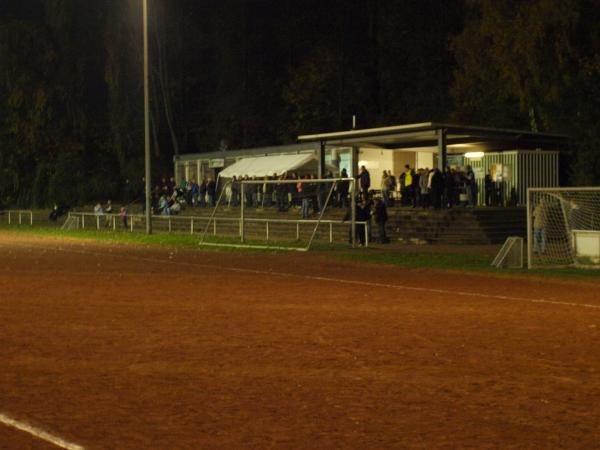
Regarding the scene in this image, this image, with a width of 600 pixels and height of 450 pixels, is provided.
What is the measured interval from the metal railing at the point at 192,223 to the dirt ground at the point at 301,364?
509 inches

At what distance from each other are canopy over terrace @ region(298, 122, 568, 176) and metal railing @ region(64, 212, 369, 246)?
14.8ft

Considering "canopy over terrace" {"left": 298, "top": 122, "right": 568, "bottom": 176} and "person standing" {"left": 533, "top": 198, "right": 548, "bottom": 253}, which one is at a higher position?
"canopy over terrace" {"left": 298, "top": 122, "right": 568, "bottom": 176}

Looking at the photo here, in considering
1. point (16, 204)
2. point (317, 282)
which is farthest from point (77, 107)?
point (317, 282)

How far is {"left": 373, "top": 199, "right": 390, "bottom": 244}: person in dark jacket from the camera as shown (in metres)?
27.9

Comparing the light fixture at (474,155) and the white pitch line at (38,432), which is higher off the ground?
the light fixture at (474,155)

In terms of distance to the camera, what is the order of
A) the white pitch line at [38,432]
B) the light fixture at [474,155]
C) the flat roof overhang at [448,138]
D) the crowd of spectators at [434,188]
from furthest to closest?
1. the light fixture at [474,155]
2. the flat roof overhang at [448,138]
3. the crowd of spectators at [434,188]
4. the white pitch line at [38,432]

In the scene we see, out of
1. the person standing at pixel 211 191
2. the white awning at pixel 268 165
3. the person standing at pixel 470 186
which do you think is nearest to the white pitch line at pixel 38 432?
the person standing at pixel 470 186

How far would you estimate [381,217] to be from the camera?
28.0 meters

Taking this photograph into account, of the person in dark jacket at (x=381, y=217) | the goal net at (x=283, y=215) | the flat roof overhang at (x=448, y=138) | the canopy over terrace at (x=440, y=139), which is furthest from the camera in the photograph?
the flat roof overhang at (x=448, y=138)

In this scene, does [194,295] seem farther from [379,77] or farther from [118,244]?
[379,77]

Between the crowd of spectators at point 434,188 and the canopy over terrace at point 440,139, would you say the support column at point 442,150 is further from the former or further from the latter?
the crowd of spectators at point 434,188

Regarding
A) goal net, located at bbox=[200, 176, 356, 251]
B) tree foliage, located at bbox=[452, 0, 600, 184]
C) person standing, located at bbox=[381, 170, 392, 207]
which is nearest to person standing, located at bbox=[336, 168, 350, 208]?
goal net, located at bbox=[200, 176, 356, 251]

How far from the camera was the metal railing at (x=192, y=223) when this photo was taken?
1194 inches

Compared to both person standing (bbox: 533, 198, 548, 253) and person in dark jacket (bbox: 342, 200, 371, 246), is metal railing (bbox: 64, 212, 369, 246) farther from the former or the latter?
person standing (bbox: 533, 198, 548, 253)
